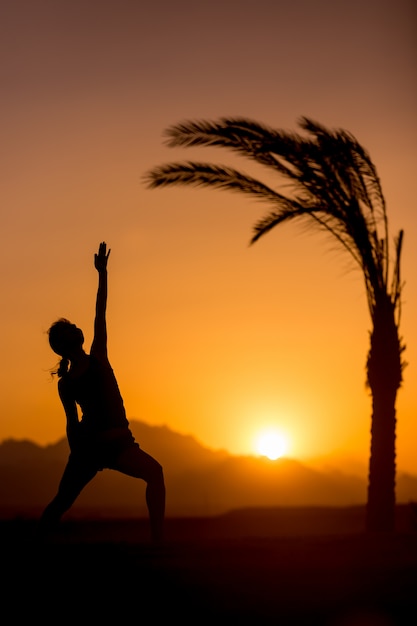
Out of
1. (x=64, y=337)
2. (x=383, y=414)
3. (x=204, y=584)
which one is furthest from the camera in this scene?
(x=383, y=414)

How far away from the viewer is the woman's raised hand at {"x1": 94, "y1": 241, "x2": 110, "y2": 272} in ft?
24.0

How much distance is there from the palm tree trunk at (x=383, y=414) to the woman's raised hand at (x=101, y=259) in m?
7.42

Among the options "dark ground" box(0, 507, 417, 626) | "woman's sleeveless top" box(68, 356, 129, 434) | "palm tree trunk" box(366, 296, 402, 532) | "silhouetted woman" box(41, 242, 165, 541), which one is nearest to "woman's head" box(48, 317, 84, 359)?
"silhouetted woman" box(41, 242, 165, 541)

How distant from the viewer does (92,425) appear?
6859 mm

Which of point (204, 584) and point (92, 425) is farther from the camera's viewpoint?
point (92, 425)

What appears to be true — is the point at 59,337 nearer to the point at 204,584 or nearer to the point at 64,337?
the point at 64,337

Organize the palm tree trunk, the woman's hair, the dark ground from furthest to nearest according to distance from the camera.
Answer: the palm tree trunk → the woman's hair → the dark ground

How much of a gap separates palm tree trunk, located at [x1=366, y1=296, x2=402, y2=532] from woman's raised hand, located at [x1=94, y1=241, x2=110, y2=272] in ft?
24.4

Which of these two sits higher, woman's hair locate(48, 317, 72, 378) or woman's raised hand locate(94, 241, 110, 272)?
woman's raised hand locate(94, 241, 110, 272)

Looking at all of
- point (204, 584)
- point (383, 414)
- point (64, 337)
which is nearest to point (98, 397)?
point (64, 337)

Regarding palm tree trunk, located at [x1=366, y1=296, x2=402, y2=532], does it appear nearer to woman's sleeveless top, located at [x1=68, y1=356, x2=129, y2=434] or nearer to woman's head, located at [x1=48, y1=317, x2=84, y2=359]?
woman's sleeveless top, located at [x1=68, y1=356, x2=129, y2=434]

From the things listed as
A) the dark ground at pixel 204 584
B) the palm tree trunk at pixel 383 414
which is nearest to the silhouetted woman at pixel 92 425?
the dark ground at pixel 204 584

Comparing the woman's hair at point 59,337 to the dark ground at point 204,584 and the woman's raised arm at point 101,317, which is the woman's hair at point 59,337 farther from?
the dark ground at point 204,584

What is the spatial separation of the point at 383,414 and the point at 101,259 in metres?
7.45
